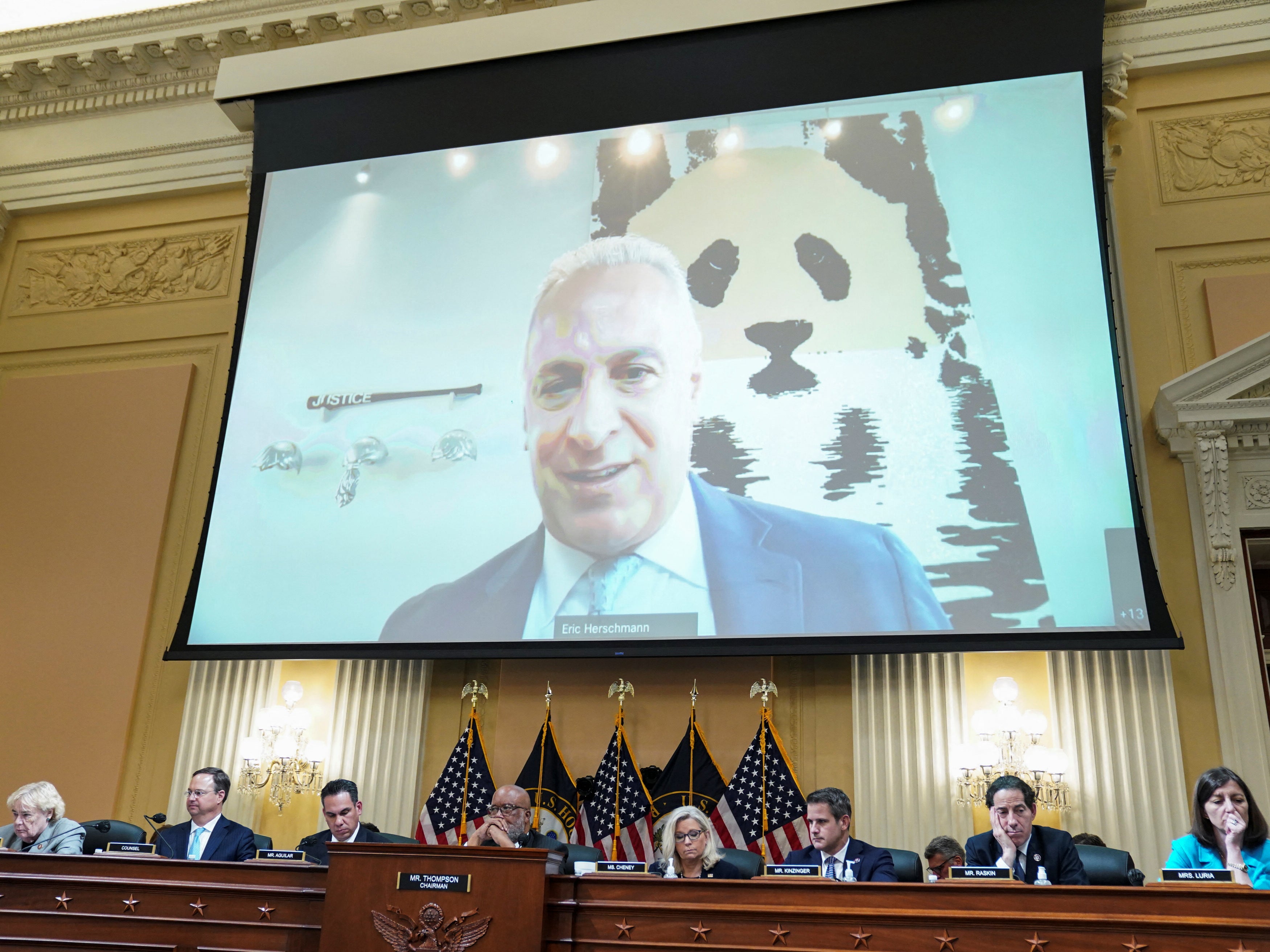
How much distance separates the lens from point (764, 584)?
5.84 metres

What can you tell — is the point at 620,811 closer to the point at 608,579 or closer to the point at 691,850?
the point at 608,579

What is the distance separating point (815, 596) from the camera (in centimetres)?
574

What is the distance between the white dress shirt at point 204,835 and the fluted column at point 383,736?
53.6 inches

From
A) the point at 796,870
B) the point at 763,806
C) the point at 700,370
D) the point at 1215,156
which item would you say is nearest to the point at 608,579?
the point at 700,370

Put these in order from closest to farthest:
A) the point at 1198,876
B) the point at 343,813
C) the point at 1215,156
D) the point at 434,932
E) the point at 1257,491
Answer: the point at 1198,876 < the point at 434,932 < the point at 343,813 < the point at 1257,491 < the point at 1215,156

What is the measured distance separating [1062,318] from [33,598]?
21.9 ft

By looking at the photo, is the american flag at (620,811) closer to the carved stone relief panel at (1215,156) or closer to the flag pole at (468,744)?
the flag pole at (468,744)

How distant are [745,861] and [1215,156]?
501 centimetres

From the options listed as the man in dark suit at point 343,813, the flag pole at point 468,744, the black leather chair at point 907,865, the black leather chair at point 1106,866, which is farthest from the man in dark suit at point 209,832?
the black leather chair at point 1106,866

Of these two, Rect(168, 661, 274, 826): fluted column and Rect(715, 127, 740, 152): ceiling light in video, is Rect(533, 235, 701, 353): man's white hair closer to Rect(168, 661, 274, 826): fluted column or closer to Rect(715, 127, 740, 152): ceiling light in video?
Rect(715, 127, 740, 152): ceiling light in video

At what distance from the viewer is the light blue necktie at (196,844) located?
4.97 meters

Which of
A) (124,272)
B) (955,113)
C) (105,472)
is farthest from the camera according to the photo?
(124,272)

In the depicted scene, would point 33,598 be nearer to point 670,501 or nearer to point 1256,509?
point 670,501

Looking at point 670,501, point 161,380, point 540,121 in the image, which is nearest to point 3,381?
point 161,380
